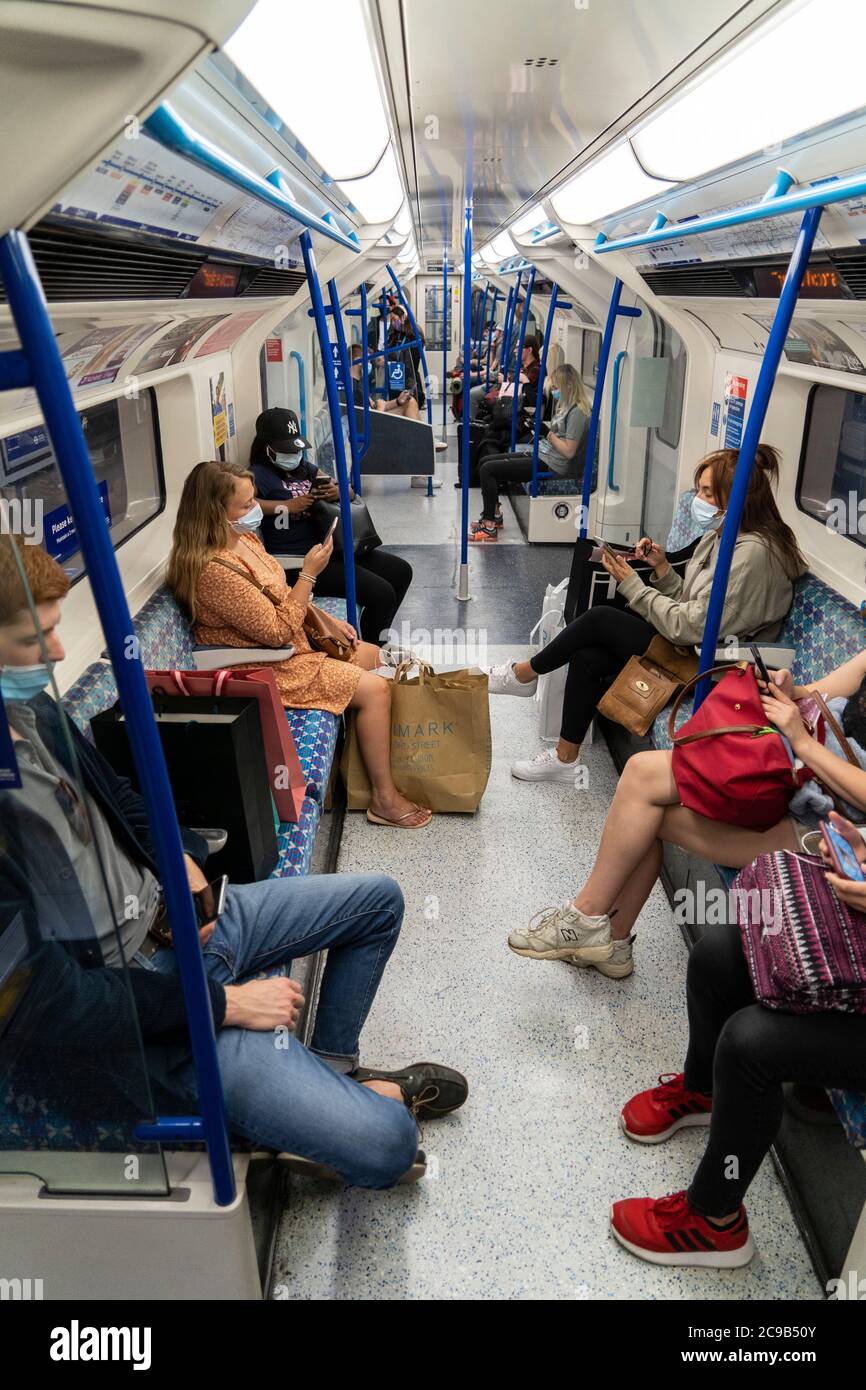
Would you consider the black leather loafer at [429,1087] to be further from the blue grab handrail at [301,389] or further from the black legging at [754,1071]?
the blue grab handrail at [301,389]

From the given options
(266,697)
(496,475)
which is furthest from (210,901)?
(496,475)

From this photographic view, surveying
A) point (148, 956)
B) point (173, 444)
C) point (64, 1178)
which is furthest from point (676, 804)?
point (173, 444)

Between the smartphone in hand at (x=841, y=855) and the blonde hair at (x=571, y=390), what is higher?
the blonde hair at (x=571, y=390)

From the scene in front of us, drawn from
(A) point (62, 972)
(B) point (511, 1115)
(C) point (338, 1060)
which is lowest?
(B) point (511, 1115)

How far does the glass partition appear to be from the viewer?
4.69 ft

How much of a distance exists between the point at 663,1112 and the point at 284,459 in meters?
3.95

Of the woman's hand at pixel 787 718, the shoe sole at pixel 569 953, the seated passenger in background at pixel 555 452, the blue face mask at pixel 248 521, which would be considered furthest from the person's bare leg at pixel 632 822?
the seated passenger in background at pixel 555 452

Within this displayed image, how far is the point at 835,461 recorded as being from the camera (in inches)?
161

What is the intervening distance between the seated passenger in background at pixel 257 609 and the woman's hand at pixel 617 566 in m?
1.08

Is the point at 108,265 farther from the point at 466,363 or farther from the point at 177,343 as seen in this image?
the point at 466,363

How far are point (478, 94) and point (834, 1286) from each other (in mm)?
3535

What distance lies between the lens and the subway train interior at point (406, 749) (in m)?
1.63

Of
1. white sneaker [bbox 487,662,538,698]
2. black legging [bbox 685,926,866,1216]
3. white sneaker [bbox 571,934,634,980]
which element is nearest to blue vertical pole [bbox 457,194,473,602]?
white sneaker [bbox 487,662,538,698]

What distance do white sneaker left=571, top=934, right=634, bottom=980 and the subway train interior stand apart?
2 centimetres
